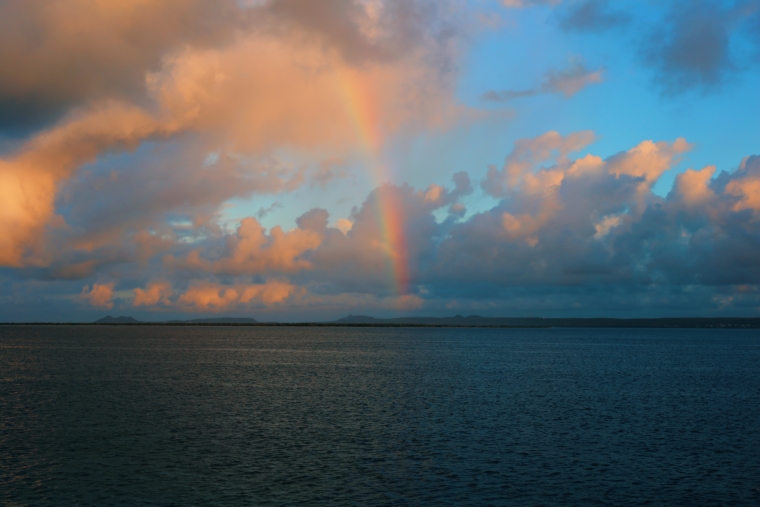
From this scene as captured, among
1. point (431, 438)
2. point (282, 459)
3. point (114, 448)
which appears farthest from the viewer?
point (431, 438)

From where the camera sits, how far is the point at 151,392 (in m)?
76.9

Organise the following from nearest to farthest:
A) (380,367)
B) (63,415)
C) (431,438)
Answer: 1. (431,438)
2. (63,415)
3. (380,367)

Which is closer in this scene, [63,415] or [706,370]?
[63,415]

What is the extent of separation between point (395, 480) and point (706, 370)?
115 metres

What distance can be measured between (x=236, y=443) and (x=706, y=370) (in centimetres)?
11633

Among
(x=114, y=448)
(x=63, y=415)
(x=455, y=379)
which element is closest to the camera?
(x=114, y=448)

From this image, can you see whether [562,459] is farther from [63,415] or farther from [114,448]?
[63,415]

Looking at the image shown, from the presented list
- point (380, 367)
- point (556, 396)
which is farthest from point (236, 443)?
point (380, 367)

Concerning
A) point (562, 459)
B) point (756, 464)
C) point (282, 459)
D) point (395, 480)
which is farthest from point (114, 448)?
point (756, 464)

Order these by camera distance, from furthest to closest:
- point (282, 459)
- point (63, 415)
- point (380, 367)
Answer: point (380, 367)
point (63, 415)
point (282, 459)

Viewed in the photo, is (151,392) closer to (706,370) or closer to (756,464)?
(756,464)

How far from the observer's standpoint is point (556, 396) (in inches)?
3024

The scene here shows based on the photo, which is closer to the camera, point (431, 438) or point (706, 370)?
point (431, 438)

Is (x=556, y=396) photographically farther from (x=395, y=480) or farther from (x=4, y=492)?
(x=4, y=492)
